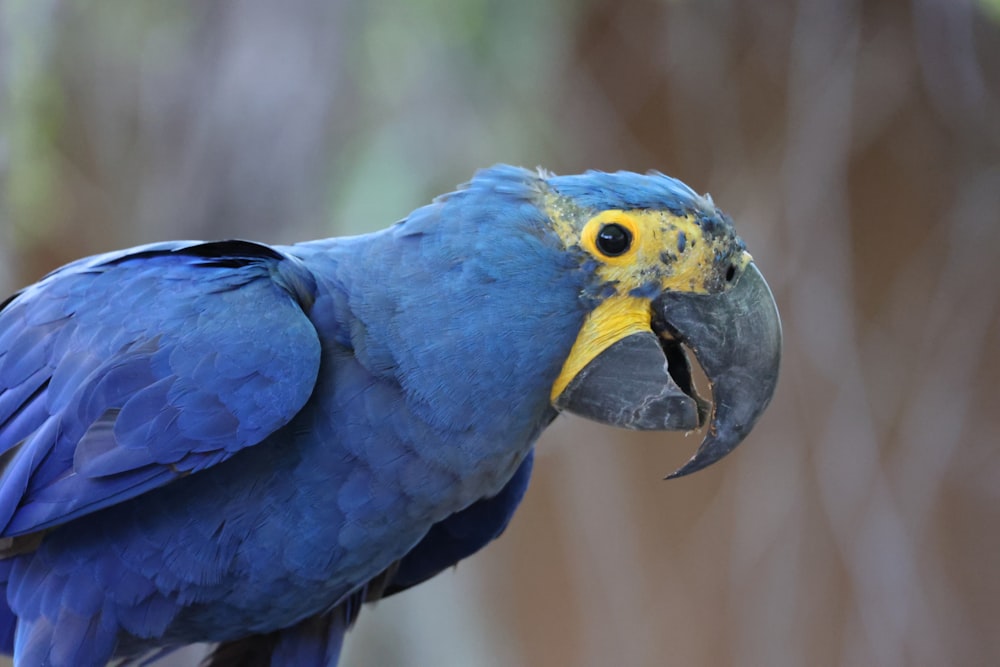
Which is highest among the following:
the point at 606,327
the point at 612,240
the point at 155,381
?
the point at 612,240

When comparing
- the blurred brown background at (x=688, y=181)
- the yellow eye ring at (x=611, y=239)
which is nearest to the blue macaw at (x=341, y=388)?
the yellow eye ring at (x=611, y=239)

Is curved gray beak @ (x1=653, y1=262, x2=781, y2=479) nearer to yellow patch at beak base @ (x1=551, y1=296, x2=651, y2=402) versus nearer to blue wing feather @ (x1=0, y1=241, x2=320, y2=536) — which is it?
yellow patch at beak base @ (x1=551, y1=296, x2=651, y2=402)

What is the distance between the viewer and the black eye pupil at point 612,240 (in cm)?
123

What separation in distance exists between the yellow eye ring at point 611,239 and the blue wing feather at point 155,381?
39 cm

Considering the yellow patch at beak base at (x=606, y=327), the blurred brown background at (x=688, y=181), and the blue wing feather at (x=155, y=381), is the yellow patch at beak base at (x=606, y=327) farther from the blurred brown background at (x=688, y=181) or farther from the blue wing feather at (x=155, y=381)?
the blurred brown background at (x=688, y=181)

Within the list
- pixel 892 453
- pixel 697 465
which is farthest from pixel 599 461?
pixel 697 465

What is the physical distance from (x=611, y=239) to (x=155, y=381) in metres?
0.63

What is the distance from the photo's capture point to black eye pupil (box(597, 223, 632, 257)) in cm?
123

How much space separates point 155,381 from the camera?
1231mm

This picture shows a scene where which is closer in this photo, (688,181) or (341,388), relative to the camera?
(341,388)

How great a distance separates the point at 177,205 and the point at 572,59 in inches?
61.4

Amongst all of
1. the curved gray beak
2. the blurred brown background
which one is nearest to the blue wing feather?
the curved gray beak

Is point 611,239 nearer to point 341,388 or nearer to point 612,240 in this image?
point 612,240

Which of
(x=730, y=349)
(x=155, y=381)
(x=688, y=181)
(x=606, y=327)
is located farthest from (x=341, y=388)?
(x=688, y=181)
